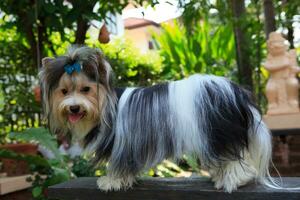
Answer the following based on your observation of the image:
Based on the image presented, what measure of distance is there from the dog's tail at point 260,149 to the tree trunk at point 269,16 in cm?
279

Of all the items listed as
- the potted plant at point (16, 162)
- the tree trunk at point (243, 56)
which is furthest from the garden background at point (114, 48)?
the potted plant at point (16, 162)

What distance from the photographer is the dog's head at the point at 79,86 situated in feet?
5.21

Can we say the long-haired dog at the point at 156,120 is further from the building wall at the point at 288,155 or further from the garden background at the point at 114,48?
the building wall at the point at 288,155

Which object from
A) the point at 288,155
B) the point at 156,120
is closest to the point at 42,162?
the point at 156,120

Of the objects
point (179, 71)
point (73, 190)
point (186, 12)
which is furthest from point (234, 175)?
point (179, 71)

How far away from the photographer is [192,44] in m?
6.00

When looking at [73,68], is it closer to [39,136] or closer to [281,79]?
[39,136]

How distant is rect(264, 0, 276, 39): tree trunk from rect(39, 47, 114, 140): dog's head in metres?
2.95

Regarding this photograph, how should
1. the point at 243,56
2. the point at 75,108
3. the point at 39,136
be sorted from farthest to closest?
the point at 243,56 < the point at 39,136 < the point at 75,108

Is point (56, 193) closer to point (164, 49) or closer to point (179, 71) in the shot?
point (179, 71)

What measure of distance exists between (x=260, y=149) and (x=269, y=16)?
2.88 metres

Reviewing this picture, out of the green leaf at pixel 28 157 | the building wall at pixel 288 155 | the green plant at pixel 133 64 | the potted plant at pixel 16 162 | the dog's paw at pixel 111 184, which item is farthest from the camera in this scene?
the green plant at pixel 133 64

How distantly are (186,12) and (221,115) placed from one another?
131 cm

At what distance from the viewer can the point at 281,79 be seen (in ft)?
11.9
